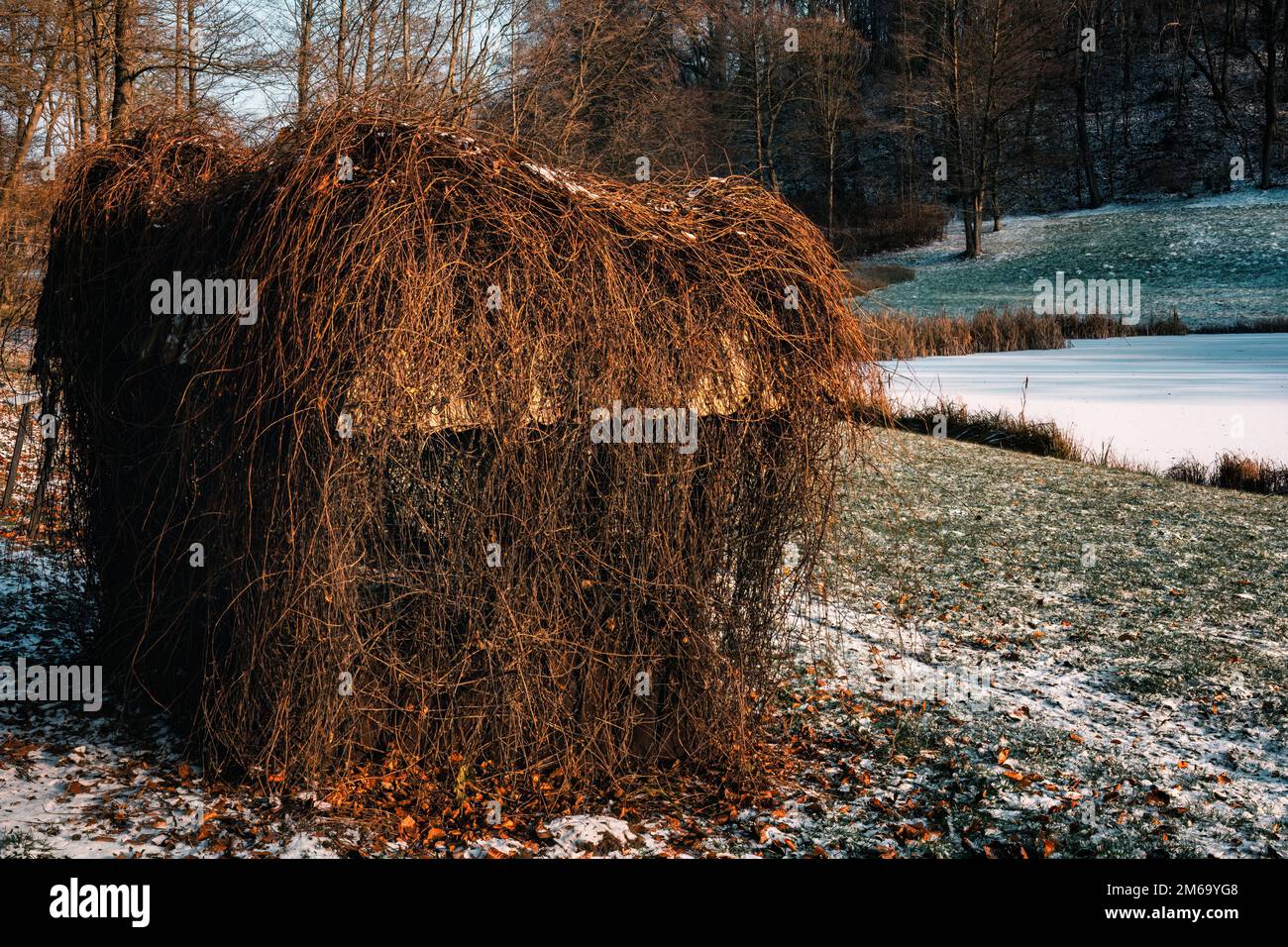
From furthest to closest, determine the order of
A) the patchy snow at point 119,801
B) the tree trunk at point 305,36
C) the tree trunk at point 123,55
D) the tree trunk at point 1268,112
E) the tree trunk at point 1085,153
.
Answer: the tree trunk at point 1085,153
the tree trunk at point 1268,112
the tree trunk at point 305,36
the tree trunk at point 123,55
the patchy snow at point 119,801

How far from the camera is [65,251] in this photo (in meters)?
5.29

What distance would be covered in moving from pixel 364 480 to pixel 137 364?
1917 mm

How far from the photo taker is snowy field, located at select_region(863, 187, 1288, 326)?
32469mm

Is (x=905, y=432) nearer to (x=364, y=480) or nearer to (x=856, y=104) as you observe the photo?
(x=364, y=480)

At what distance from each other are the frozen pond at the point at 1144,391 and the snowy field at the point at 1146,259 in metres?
8.19

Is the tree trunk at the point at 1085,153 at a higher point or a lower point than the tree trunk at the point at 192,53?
higher

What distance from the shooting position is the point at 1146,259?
37688mm

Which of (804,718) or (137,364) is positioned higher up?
(137,364)

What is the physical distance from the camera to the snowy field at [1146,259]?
107 ft

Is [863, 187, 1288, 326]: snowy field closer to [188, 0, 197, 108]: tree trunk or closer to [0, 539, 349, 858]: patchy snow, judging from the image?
[188, 0, 197, 108]: tree trunk

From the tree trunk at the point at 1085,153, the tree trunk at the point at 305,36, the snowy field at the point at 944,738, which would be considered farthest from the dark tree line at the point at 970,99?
the snowy field at the point at 944,738

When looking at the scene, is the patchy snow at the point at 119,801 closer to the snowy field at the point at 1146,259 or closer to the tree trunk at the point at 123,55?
the tree trunk at the point at 123,55
